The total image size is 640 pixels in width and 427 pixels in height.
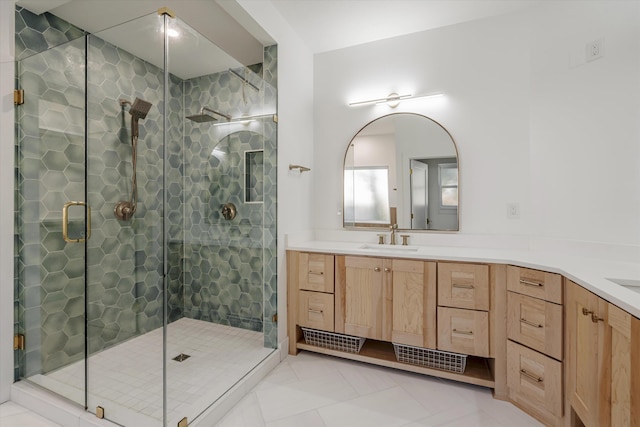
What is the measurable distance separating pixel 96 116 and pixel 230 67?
974 millimetres

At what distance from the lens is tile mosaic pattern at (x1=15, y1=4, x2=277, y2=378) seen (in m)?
1.60

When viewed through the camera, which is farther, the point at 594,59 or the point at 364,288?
the point at 364,288

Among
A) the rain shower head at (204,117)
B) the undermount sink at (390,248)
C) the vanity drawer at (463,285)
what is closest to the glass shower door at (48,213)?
the rain shower head at (204,117)

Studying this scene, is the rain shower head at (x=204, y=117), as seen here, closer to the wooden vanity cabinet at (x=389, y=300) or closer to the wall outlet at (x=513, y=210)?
the wooden vanity cabinet at (x=389, y=300)

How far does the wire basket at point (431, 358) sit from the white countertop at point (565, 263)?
0.65 metres

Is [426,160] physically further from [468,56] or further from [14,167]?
[14,167]

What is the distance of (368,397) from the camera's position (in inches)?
72.9

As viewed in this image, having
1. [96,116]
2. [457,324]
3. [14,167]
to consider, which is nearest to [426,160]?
[457,324]

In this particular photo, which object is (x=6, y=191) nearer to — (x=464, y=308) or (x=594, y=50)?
(x=464, y=308)

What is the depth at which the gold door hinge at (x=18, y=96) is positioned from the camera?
5.83 ft

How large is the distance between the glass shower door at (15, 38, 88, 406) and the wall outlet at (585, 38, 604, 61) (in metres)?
3.24

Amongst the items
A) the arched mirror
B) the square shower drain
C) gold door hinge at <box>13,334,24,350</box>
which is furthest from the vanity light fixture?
gold door hinge at <box>13,334,24,350</box>

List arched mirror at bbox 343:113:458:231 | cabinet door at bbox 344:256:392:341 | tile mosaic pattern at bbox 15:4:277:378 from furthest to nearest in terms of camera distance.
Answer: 1. arched mirror at bbox 343:113:458:231
2. cabinet door at bbox 344:256:392:341
3. tile mosaic pattern at bbox 15:4:277:378

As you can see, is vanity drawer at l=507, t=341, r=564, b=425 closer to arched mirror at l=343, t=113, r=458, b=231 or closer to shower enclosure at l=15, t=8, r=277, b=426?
arched mirror at l=343, t=113, r=458, b=231
